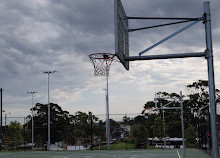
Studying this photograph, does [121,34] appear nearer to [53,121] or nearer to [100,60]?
[100,60]

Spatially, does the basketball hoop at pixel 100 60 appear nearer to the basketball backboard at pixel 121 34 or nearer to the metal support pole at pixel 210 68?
the basketball backboard at pixel 121 34

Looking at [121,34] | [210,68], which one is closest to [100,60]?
[121,34]

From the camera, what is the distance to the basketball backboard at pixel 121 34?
5.93m

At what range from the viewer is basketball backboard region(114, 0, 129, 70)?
19.4 ft

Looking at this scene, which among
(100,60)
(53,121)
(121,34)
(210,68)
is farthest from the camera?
(53,121)

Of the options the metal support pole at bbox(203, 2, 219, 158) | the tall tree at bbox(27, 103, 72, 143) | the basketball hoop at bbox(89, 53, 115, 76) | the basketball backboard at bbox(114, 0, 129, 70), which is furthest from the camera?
the tall tree at bbox(27, 103, 72, 143)

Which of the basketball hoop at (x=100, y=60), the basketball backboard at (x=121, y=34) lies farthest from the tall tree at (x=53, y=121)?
the basketball backboard at (x=121, y=34)

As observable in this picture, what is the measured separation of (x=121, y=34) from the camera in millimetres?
6344

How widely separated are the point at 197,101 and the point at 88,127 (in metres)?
22.2

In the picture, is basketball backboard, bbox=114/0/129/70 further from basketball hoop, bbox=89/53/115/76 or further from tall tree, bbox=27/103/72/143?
tall tree, bbox=27/103/72/143

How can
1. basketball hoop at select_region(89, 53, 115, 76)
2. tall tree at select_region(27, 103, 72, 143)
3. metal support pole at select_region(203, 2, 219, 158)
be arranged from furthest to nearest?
tall tree at select_region(27, 103, 72, 143)
basketball hoop at select_region(89, 53, 115, 76)
metal support pole at select_region(203, 2, 219, 158)

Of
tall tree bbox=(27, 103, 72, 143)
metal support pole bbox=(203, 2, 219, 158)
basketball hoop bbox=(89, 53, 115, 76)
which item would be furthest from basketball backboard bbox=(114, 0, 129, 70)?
tall tree bbox=(27, 103, 72, 143)

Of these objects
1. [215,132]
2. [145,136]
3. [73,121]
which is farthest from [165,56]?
[73,121]

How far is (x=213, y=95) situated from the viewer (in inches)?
229
